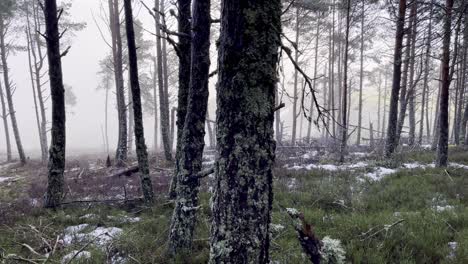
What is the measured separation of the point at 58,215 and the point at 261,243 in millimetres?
5453

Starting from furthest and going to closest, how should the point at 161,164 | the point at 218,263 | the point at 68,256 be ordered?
the point at 161,164 → the point at 68,256 → the point at 218,263

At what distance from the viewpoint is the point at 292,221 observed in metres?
3.28

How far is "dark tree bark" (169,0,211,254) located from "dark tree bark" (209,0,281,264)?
206 centimetres

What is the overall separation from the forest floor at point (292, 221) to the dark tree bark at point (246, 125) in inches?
59.6

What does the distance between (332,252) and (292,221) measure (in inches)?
27.1

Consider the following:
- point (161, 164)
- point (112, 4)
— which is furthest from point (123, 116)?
point (112, 4)

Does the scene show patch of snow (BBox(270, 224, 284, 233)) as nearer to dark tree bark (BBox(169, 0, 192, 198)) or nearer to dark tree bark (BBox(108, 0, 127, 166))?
dark tree bark (BBox(169, 0, 192, 198))

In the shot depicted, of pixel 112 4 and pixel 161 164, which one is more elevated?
pixel 112 4

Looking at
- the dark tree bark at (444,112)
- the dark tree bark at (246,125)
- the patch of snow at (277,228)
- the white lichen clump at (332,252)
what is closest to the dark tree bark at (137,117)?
the patch of snow at (277,228)

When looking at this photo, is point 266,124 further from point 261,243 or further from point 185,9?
point 185,9

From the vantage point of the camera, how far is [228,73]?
1.98m

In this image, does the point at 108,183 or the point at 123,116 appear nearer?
the point at 108,183

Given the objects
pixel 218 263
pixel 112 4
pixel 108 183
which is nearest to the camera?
pixel 218 263

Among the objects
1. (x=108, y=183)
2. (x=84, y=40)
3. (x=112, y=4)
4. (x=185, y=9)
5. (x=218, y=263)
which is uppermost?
(x=84, y=40)
